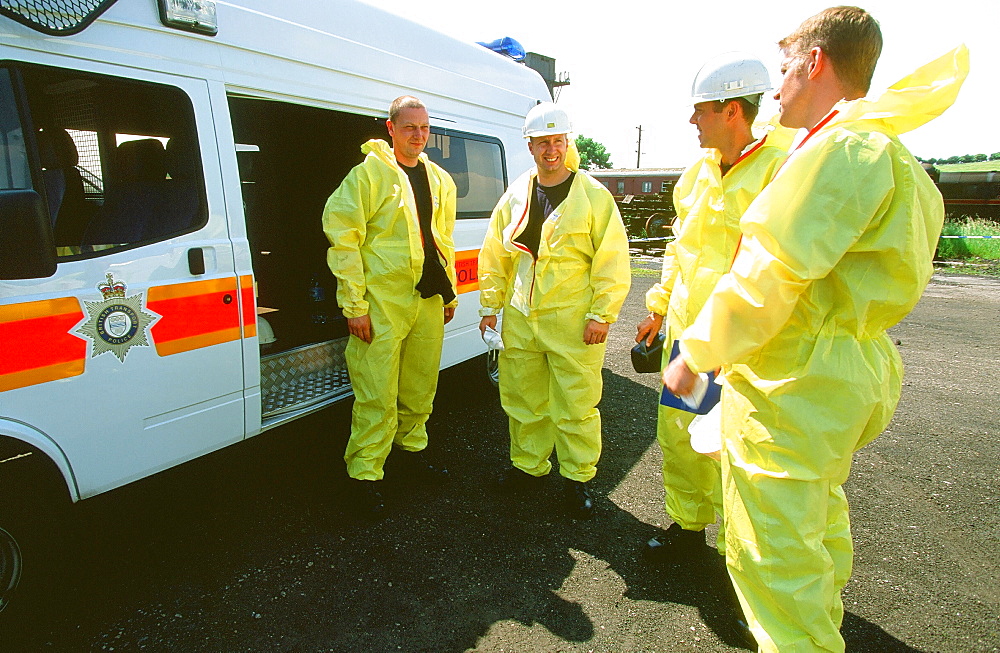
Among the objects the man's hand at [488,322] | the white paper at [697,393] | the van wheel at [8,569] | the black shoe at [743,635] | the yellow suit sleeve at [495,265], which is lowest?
the black shoe at [743,635]

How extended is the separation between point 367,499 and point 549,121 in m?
2.22

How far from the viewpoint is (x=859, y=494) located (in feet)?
11.5

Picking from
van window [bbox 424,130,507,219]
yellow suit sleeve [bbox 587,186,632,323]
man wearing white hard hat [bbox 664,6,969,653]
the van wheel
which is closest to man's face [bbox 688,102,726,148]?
man wearing white hard hat [bbox 664,6,969,653]

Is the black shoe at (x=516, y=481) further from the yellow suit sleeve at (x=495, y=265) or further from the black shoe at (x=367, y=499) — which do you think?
the yellow suit sleeve at (x=495, y=265)

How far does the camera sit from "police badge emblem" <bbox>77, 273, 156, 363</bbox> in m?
2.26

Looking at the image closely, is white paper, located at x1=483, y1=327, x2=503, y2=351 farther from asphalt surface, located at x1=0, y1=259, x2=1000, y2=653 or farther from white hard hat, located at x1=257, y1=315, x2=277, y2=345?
white hard hat, located at x1=257, y1=315, x2=277, y2=345

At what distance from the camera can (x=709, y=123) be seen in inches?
92.8

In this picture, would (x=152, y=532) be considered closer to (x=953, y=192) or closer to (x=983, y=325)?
(x=983, y=325)

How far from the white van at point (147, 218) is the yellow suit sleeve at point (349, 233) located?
413mm

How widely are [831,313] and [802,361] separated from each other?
0.15 metres

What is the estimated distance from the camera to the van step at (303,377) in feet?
10.9

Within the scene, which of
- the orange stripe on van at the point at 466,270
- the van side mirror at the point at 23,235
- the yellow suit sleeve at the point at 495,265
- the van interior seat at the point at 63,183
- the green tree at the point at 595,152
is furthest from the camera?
the green tree at the point at 595,152

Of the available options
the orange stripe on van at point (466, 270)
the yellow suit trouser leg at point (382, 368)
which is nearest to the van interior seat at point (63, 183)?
the yellow suit trouser leg at point (382, 368)

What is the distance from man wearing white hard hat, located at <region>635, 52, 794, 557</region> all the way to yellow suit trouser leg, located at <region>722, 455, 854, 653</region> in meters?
0.36
